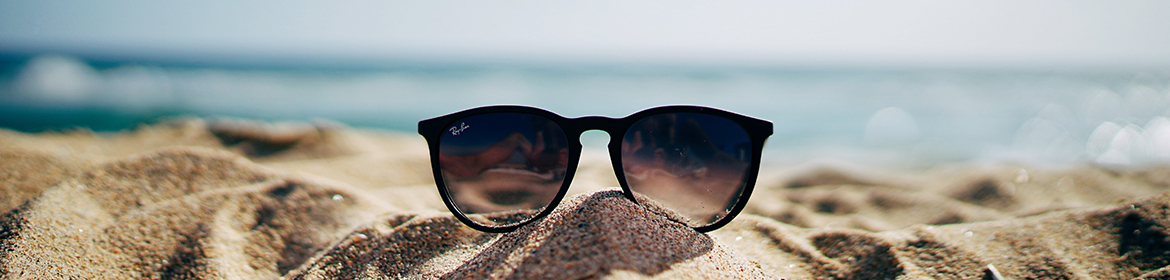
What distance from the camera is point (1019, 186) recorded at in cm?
286

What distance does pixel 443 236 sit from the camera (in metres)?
1.52

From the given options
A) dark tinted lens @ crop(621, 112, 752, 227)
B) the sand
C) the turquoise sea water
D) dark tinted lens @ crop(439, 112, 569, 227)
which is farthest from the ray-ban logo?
the turquoise sea water

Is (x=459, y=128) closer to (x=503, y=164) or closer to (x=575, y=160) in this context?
(x=503, y=164)

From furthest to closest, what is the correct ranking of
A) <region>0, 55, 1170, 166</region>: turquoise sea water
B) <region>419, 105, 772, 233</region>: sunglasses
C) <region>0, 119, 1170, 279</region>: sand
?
<region>0, 55, 1170, 166</region>: turquoise sea water < <region>419, 105, 772, 233</region>: sunglasses < <region>0, 119, 1170, 279</region>: sand

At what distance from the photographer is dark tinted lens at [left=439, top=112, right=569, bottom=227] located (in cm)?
141

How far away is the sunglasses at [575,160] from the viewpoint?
54.2 inches

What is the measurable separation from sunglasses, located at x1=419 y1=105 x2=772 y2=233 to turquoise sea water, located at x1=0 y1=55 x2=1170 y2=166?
4.70m

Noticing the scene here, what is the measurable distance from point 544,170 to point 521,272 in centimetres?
51

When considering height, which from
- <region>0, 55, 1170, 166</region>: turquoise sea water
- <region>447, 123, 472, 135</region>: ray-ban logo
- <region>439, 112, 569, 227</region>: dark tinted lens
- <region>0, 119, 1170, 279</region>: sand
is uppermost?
<region>447, 123, 472, 135</region>: ray-ban logo

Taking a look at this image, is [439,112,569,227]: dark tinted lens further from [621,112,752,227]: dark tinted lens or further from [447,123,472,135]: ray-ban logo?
[621,112,752,227]: dark tinted lens

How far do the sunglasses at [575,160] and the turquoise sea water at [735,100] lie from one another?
4704 millimetres

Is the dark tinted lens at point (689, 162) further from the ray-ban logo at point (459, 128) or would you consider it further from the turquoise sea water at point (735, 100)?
the turquoise sea water at point (735, 100)

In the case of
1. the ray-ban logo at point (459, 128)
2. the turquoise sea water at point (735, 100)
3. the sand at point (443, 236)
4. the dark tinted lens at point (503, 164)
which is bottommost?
the turquoise sea water at point (735, 100)

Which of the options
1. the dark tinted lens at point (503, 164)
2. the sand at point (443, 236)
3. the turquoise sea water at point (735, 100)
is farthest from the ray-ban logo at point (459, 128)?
the turquoise sea water at point (735, 100)
